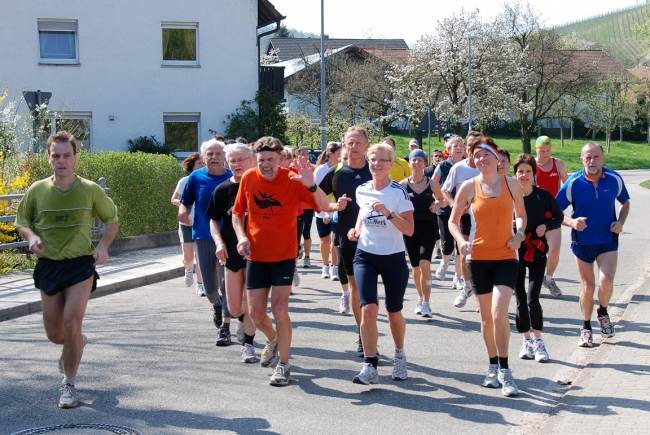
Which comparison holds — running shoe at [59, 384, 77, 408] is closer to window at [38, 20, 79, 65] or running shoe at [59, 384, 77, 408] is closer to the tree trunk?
window at [38, 20, 79, 65]

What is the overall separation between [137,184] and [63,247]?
1009cm

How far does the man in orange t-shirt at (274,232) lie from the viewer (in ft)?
20.9

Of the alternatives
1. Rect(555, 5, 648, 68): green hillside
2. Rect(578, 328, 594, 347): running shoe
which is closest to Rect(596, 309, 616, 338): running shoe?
Rect(578, 328, 594, 347): running shoe

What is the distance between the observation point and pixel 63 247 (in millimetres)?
5930

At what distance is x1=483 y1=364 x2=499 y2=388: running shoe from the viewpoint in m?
6.28

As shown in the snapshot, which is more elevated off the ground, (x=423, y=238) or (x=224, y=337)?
(x=423, y=238)

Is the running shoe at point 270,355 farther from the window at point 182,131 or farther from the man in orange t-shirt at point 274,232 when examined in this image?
the window at point 182,131

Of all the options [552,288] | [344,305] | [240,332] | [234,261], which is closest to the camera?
[234,261]

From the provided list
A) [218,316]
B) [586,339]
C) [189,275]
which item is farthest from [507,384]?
[189,275]

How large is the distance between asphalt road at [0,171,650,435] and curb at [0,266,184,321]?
7.4 inches

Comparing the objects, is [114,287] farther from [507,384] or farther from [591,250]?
[507,384]

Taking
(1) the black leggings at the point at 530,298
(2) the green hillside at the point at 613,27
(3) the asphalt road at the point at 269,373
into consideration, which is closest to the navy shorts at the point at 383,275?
(3) the asphalt road at the point at 269,373

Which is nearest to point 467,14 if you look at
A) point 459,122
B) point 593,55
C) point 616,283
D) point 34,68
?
point 459,122

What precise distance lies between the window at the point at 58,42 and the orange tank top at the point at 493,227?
23782mm
